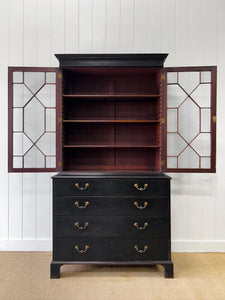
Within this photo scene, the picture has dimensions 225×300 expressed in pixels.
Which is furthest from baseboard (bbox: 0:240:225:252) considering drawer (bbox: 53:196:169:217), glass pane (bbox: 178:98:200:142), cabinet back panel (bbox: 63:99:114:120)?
cabinet back panel (bbox: 63:99:114:120)

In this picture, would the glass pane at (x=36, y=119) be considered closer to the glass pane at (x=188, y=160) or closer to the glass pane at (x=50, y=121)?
the glass pane at (x=50, y=121)

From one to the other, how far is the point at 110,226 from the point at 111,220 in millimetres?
48

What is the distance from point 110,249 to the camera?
2018mm

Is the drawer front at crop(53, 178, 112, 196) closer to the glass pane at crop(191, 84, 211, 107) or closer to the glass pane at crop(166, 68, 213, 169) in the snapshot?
the glass pane at crop(166, 68, 213, 169)

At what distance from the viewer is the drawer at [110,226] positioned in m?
2.01

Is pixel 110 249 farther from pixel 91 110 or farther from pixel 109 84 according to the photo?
pixel 109 84

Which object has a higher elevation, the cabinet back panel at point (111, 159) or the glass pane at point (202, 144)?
the glass pane at point (202, 144)

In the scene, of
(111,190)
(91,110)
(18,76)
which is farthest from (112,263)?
(18,76)

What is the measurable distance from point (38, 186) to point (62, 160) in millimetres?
606

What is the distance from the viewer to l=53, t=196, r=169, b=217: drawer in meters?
2.01

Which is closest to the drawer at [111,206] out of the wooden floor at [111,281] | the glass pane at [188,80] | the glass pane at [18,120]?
the wooden floor at [111,281]

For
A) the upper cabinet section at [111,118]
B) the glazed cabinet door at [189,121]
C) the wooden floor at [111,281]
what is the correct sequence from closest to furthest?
the wooden floor at [111,281]
the upper cabinet section at [111,118]
the glazed cabinet door at [189,121]

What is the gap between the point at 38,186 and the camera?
2.55 m

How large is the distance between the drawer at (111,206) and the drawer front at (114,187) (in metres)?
0.04
